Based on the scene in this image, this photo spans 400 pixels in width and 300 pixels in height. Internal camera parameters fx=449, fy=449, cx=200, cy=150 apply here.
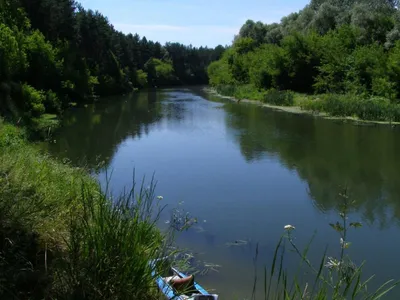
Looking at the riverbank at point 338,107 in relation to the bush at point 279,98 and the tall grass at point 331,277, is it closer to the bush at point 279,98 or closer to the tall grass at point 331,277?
the bush at point 279,98

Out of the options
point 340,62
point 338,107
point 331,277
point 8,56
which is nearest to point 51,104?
point 8,56

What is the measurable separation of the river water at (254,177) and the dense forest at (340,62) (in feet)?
12.2

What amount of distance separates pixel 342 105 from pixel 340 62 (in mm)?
7234

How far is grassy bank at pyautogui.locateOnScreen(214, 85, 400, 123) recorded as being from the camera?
23.7 metres

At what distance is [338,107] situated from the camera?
26.2 meters

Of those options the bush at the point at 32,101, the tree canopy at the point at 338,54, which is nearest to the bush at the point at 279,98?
the tree canopy at the point at 338,54

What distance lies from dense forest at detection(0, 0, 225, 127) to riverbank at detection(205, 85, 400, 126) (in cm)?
1543

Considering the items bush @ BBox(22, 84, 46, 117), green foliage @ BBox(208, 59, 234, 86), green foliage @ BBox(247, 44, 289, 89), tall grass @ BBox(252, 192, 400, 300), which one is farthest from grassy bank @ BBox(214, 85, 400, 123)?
tall grass @ BBox(252, 192, 400, 300)

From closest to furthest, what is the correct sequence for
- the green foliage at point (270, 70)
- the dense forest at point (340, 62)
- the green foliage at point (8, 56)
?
the green foliage at point (8, 56)
the dense forest at point (340, 62)
the green foliage at point (270, 70)

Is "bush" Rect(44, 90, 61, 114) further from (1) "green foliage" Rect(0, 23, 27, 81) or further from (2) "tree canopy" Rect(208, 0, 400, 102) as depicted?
(2) "tree canopy" Rect(208, 0, 400, 102)

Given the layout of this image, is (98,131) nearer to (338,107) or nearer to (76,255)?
(338,107)

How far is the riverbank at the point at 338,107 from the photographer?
23547 millimetres

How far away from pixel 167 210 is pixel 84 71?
1362 inches

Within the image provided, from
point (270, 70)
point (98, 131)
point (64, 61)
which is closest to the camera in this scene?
point (98, 131)
